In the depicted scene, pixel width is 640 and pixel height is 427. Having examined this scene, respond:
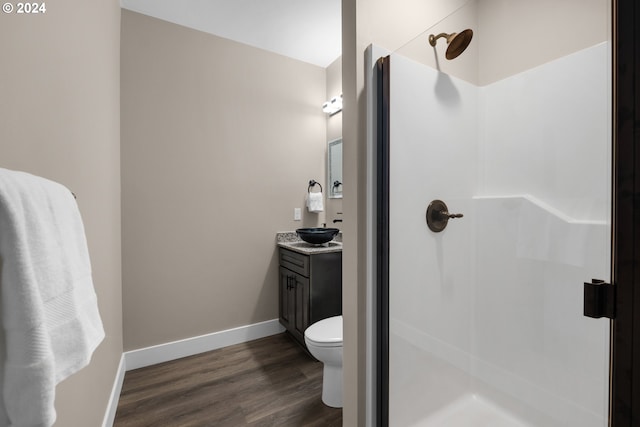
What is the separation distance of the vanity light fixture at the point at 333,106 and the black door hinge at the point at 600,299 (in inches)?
94.9

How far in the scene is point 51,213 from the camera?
1.87 ft

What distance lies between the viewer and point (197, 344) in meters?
2.34

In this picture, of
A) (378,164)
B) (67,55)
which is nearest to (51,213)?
(67,55)

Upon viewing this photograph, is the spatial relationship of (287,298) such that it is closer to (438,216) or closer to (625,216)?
(438,216)

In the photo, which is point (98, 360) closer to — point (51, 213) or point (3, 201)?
point (51, 213)

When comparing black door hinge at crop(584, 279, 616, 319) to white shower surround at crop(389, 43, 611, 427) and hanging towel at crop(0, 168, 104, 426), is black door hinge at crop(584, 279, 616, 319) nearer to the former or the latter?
white shower surround at crop(389, 43, 611, 427)

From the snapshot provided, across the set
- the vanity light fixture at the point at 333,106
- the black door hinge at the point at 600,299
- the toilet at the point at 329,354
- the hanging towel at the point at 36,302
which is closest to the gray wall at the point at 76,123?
the hanging towel at the point at 36,302

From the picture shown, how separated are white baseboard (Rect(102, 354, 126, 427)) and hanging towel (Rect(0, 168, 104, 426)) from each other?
4.22 feet

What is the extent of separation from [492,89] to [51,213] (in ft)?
5.81

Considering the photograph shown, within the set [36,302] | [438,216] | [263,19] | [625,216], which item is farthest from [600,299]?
[263,19]

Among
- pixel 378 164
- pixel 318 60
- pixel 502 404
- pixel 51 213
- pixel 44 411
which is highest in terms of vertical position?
pixel 318 60

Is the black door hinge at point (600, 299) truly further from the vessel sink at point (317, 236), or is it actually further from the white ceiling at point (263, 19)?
the white ceiling at point (263, 19)

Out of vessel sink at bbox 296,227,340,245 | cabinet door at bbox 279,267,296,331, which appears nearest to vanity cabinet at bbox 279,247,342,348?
cabinet door at bbox 279,267,296,331

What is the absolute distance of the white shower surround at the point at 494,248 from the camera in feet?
3.59
